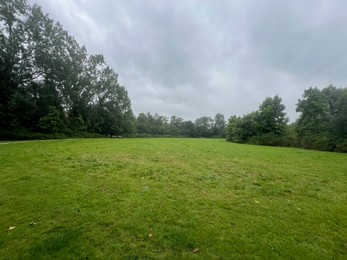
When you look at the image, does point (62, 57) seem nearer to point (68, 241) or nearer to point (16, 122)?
point (16, 122)

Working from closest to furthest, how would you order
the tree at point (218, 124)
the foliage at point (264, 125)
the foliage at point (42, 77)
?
1. the foliage at point (42, 77)
2. the foliage at point (264, 125)
3. the tree at point (218, 124)

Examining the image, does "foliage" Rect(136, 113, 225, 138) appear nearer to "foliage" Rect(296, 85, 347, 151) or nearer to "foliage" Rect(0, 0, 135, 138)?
"foliage" Rect(0, 0, 135, 138)

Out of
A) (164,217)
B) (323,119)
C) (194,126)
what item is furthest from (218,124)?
(164,217)

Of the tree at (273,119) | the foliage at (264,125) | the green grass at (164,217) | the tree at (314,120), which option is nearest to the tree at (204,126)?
the foliage at (264,125)

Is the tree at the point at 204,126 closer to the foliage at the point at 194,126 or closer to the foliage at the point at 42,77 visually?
the foliage at the point at 194,126

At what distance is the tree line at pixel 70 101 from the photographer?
77.4 feet

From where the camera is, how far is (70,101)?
108ft

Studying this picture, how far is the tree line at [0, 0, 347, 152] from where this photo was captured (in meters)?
23.6

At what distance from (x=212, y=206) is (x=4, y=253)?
4.27m

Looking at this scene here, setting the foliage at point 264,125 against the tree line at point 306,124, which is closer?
the tree line at point 306,124

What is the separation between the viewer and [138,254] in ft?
9.63

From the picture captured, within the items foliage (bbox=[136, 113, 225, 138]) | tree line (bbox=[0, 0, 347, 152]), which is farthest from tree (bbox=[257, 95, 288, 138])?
foliage (bbox=[136, 113, 225, 138])

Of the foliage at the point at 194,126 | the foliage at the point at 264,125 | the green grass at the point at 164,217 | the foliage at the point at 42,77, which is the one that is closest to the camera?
the green grass at the point at 164,217

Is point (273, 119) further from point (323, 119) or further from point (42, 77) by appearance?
point (42, 77)
